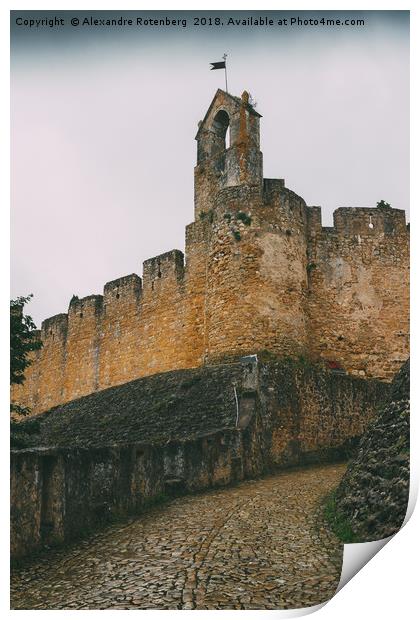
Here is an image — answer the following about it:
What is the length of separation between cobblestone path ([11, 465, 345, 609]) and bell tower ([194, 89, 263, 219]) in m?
10.4

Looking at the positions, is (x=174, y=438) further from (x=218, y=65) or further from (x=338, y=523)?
(x=218, y=65)

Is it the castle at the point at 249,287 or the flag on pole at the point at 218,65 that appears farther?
the castle at the point at 249,287

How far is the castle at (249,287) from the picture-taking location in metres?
16.9

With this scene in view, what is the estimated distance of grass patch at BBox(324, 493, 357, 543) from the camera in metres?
7.50

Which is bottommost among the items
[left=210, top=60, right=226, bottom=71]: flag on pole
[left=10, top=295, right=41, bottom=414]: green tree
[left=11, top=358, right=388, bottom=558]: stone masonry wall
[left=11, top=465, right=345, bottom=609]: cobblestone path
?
[left=11, top=465, right=345, bottom=609]: cobblestone path

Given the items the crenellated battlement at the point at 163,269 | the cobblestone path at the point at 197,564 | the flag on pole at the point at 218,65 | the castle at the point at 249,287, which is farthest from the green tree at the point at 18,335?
the crenellated battlement at the point at 163,269

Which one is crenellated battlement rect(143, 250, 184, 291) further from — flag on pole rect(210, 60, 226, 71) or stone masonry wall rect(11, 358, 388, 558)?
flag on pole rect(210, 60, 226, 71)

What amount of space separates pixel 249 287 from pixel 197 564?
10104 mm

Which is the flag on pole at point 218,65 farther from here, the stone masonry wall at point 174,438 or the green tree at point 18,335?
the stone masonry wall at point 174,438

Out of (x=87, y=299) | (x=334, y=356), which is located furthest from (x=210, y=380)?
(x=87, y=299)

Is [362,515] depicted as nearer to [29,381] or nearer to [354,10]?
[354,10]

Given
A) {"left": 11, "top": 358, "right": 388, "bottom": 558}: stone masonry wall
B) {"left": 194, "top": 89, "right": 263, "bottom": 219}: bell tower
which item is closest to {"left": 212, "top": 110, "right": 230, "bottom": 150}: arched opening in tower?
{"left": 194, "top": 89, "right": 263, "bottom": 219}: bell tower

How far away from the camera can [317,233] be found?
63.4ft

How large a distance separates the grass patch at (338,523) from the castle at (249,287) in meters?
7.46
